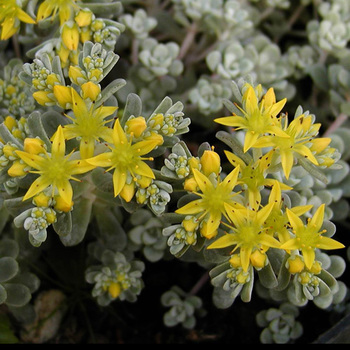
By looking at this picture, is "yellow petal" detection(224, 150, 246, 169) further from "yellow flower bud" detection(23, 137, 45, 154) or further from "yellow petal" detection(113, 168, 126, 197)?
"yellow flower bud" detection(23, 137, 45, 154)

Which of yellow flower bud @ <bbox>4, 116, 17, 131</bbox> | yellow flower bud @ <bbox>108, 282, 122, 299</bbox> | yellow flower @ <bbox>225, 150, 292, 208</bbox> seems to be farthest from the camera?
yellow flower bud @ <bbox>108, 282, 122, 299</bbox>

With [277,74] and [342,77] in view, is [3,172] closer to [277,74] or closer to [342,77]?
[277,74]

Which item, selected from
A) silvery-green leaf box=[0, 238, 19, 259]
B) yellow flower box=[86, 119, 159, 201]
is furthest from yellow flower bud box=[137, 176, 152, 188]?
silvery-green leaf box=[0, 238, 19, 259]

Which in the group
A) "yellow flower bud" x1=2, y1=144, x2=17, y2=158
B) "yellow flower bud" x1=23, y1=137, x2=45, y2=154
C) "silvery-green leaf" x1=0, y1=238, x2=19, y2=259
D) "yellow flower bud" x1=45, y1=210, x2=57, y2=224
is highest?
"yellow flower bud" x1=23, y1=137, x2=45, y2=154

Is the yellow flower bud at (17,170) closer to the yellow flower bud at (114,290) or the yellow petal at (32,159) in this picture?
the yellow petal at (32,159)

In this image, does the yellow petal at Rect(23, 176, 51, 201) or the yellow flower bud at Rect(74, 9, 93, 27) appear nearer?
the yellow petal at Rect(23, 176, 51, 201)

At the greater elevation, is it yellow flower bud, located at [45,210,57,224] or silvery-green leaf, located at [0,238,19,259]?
yellow flower bud, located at [45,210,57,224]

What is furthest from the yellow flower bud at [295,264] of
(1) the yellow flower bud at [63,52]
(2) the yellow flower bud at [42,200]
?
(1) the yellow flower bud at [63,52]
